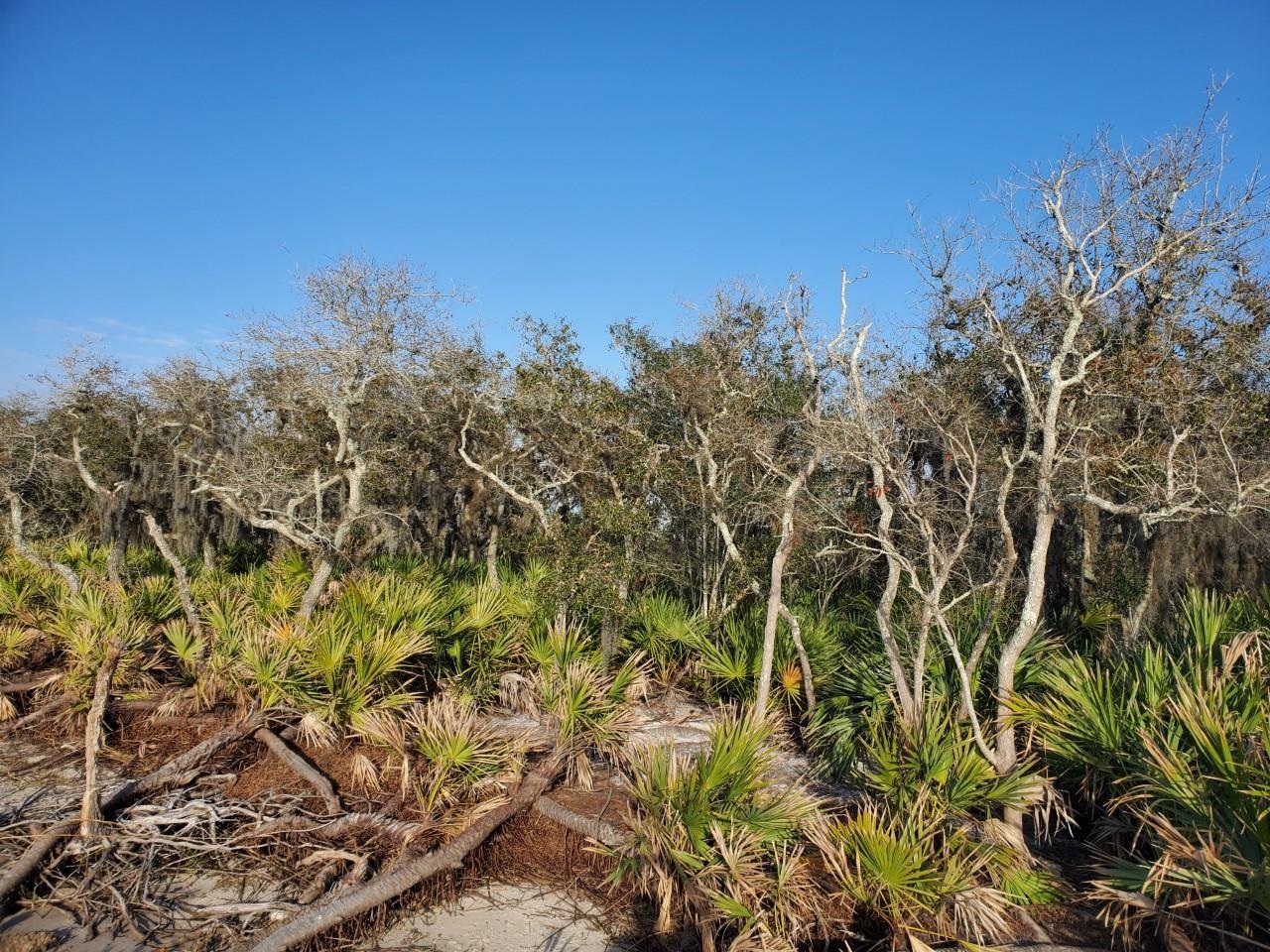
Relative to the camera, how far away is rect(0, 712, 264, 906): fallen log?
5.72 metres

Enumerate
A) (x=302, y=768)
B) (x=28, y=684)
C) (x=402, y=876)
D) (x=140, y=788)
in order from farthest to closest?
(x=28, y=684), (x=302, y=768), (x=140, y=788), (x=402, y=876)

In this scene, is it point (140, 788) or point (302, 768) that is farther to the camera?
Answer: point (302, 768)

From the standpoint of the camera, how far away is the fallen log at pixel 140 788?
5719 mm

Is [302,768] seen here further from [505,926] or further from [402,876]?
[505,926]

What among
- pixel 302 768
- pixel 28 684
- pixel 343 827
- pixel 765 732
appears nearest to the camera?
pixel 765 732

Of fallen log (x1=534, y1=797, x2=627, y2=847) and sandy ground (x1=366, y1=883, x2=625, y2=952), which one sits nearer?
sandy ground (x1=366, y1=883, x2=625, y2=952)

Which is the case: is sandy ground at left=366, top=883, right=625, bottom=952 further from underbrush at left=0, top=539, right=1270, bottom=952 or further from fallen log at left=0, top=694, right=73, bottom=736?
fallen log at left=0, top=694, right=73, bottom=736

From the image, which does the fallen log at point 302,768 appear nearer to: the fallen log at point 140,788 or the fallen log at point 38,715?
the fallen log at point 140,788

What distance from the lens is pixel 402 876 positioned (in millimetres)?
5867

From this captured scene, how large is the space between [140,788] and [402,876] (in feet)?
10.0

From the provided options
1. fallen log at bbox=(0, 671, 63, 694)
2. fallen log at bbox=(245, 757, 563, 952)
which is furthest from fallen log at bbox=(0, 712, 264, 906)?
fallen log at bbox=(0, 671, 63, 694)

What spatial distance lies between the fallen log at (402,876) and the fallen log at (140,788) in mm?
2052

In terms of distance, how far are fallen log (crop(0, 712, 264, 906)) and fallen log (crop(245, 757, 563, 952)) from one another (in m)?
2.05

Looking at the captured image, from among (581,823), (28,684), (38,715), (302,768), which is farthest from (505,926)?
(28,684)
